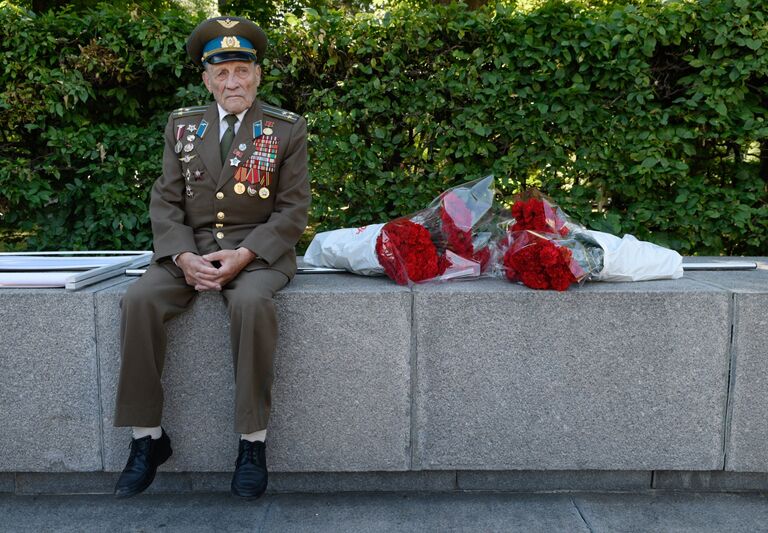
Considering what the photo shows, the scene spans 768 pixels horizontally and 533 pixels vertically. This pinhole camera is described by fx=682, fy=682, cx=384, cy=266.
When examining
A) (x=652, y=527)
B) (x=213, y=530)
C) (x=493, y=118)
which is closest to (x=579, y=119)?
(x=493, y=118)

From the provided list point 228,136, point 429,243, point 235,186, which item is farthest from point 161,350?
point 429,243

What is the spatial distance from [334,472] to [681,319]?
1.70 meters

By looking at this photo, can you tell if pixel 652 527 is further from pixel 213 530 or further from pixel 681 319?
pixel 213 530

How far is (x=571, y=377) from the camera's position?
9.87ft

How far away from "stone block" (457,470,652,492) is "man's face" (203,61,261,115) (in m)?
2.00

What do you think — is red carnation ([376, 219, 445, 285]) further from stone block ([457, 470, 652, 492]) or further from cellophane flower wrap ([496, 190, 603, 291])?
stone block ([457, 470, 652, 492])

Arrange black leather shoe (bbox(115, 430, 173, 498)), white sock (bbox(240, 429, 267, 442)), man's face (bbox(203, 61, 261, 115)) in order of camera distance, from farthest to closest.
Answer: man's face (bbox(203, 61, 261, 115)) → white sock (bbox(240, 429, 267, 442)) → black leather shoe (bbox(115, 430, 173, 498))

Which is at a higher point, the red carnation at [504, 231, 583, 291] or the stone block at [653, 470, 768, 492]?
the red carnation at [504, 231, 583, 291]

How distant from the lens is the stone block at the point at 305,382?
2986mm

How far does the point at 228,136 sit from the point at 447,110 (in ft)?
5.06

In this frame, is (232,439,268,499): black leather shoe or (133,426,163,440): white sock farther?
(133,426,163,440): white sock

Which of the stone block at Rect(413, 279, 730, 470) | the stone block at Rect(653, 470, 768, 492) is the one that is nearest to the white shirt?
the stone block at Rect(413, 279, 730, 470)

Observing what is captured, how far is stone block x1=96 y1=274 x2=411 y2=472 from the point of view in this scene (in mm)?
2986

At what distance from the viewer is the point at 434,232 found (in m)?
3.37
